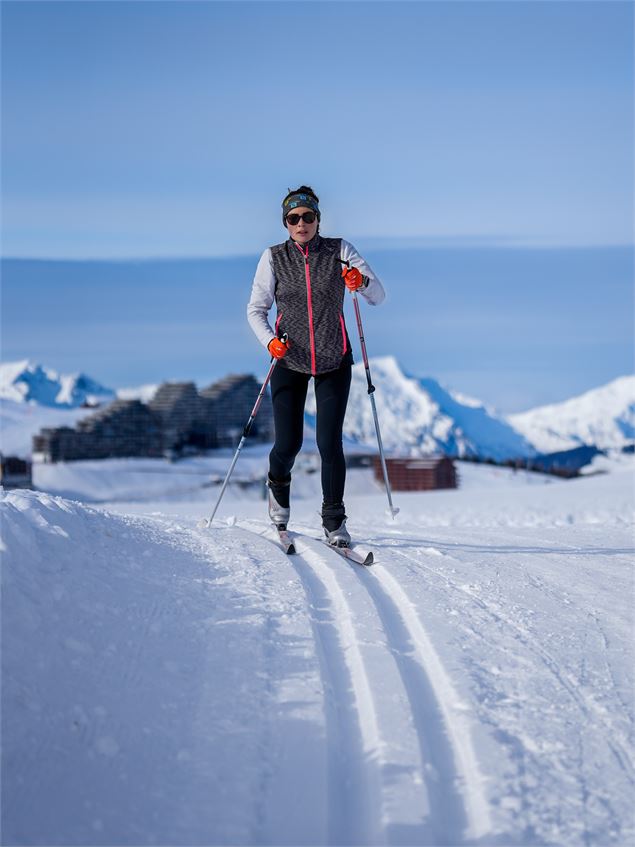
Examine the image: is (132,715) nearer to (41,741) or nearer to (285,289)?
(41,741)

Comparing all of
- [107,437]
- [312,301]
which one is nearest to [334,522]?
[312,301]

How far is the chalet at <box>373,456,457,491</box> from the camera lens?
83.1 metres

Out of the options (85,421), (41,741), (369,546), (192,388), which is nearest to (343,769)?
(41,741)

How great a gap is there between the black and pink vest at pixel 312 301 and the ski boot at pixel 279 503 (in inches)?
46.0

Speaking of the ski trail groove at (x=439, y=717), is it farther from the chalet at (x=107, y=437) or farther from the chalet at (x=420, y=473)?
the chalet at (x=107, y=437)

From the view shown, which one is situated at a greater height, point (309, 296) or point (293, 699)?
point (309, 296)

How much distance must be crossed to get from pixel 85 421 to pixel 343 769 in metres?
158

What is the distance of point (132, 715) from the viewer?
4.38m

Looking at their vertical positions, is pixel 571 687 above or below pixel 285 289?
below

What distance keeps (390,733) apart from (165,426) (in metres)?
170

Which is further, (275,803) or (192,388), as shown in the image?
(192,388)

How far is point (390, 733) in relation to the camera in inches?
173

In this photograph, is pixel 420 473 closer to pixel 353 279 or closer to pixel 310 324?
pixel 310 324

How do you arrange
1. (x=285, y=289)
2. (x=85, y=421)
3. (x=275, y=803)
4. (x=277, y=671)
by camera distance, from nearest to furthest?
(x=275, y=803)
(x=277, y=671)
(x=285, y=289)
(x=85, y=421)
